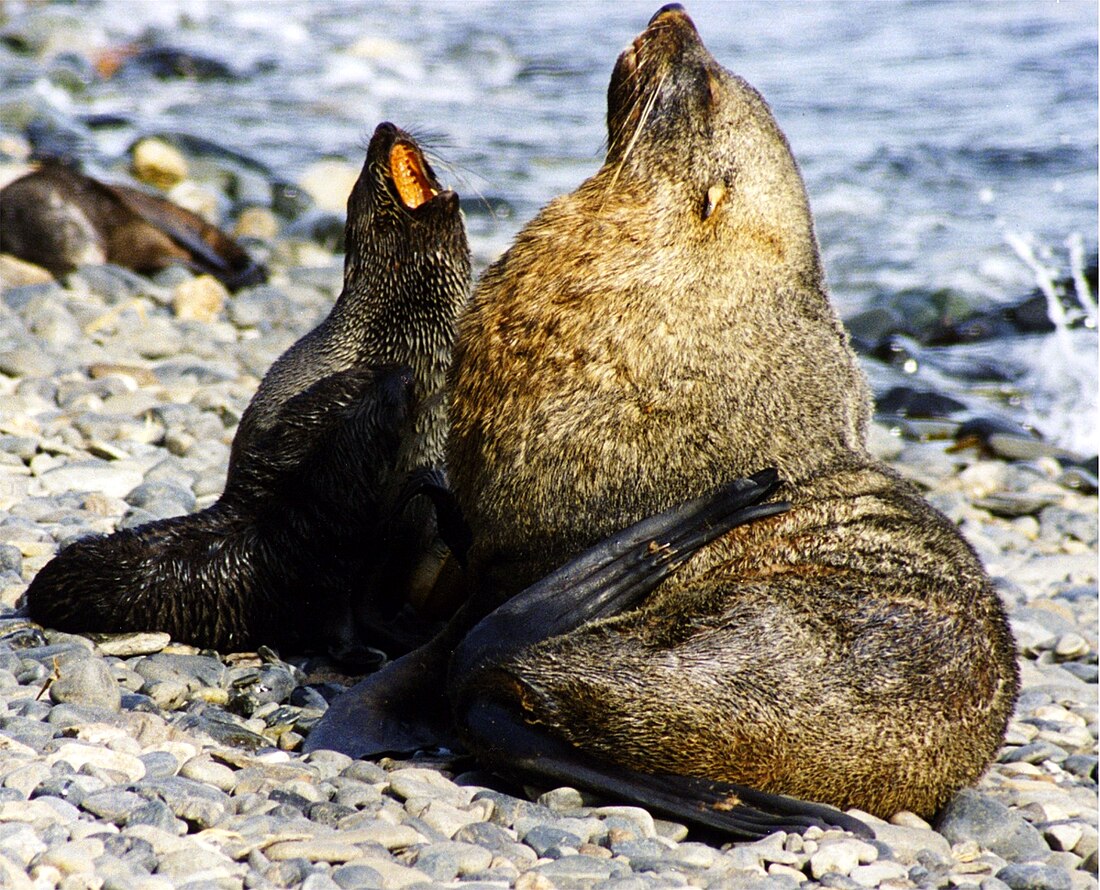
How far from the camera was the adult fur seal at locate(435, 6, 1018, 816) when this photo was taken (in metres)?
4.05

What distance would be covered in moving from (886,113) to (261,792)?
16617 millimetres

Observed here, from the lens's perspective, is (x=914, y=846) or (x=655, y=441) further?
(x=655, y=441)

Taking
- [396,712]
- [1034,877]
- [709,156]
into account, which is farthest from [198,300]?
[1034,877]

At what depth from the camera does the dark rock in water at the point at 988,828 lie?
4.28m

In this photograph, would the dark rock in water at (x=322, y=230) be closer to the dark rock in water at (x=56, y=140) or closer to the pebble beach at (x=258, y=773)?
the dark rock in water at (x=56, y=140)

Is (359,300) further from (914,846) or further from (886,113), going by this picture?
(886,113)

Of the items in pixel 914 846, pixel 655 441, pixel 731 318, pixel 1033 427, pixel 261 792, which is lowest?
pixel 1033 427

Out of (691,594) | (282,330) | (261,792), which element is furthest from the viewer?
(282,330)

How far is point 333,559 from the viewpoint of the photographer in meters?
5.14

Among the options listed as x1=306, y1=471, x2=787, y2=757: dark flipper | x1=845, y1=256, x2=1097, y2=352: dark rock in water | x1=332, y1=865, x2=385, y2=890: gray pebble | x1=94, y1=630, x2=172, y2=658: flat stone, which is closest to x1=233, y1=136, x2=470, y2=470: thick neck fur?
x1=94, y1=630, x2=172, y2=658: flat stone

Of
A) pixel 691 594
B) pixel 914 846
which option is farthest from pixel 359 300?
pixel 914 846

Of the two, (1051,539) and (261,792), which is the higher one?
(261,792)

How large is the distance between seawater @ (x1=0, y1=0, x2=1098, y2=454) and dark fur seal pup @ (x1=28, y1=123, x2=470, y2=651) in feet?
14.7

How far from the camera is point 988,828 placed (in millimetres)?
4297
